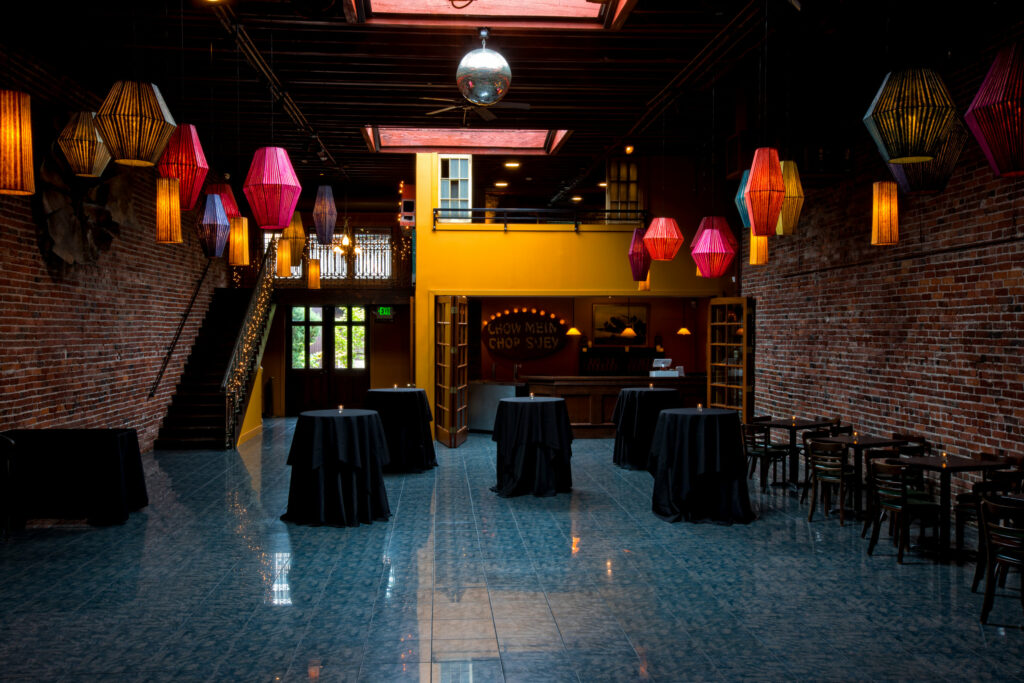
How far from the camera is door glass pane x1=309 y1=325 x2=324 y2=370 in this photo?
17125 mm

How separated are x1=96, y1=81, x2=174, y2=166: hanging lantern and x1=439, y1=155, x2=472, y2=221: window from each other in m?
8.16

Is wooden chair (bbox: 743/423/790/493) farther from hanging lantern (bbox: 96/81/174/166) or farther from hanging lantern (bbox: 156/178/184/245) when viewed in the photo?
hanging lantern (bbox: 96/81/174/166)

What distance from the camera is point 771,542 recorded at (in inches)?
242

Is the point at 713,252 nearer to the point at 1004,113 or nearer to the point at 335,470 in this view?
the point at 335,470

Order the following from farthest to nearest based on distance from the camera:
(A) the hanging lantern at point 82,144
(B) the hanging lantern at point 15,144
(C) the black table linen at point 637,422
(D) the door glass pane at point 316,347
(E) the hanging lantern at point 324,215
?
(D) the door glass pane at point 316,347, (C) the black table linen at point 637,422, (E) the hanging lantern at point 324,215, (A) the hanging lantern at point 82,144, (B) the hanging lantern at point 15,144

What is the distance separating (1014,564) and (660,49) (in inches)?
206

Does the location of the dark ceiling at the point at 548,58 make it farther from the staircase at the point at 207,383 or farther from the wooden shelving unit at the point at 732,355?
the staircase at the point at 207,383

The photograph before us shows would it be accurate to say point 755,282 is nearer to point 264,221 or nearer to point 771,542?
point 771,542

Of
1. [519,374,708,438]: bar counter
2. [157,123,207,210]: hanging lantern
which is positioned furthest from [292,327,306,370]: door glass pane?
[157,123,207,210]: hanging lantern

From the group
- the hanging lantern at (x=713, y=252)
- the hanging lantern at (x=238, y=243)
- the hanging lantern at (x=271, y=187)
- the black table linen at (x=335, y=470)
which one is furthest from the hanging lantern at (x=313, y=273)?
the hanging lantern at (x=271, y=187)

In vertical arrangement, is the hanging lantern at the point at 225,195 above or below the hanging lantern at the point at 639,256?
above

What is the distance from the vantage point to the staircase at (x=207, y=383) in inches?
450

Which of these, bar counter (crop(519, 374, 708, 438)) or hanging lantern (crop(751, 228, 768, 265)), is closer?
hanging lantern (crop(751, 228, 768, 265))

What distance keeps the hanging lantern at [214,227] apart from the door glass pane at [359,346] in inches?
355
